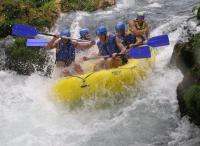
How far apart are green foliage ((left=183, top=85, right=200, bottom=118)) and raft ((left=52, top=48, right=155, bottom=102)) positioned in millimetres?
1710

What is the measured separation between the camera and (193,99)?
6.73 metres

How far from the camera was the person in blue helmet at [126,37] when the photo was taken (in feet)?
31.7

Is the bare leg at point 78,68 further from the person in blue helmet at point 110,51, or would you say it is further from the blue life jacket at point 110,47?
the blue life jacket at point 110,47

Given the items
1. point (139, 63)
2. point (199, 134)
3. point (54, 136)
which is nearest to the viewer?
point (199, 134)

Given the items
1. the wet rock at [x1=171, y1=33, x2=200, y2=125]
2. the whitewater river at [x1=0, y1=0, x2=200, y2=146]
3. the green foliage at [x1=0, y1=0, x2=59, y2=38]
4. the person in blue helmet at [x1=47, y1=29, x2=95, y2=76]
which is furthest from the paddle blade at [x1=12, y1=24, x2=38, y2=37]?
the wet rock at [x1=171, y1=33, x2=200, y2=125]

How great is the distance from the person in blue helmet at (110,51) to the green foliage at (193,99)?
Result: 2371 mm

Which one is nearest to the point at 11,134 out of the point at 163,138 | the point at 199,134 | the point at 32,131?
the point at 32,131

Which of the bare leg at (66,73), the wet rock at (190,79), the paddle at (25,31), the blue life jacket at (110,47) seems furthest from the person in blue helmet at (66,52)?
the wet rock at (190,79)

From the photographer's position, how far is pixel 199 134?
702 centimetres

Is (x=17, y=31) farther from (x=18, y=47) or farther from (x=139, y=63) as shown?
(x=139, y=63)

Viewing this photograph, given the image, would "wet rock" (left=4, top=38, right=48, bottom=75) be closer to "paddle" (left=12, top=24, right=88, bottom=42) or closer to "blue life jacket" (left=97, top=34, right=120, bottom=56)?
"paddle" (left=12, top=24, right=88, bottom=42)

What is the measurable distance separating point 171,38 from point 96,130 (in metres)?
4.56

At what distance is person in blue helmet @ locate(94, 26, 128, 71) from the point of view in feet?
29.6

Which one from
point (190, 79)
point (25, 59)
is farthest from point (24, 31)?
point (190, 79)
